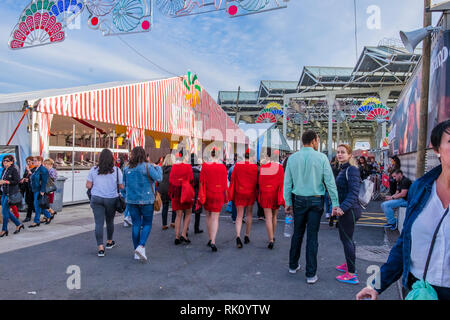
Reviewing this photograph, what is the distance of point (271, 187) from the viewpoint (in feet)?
18.9

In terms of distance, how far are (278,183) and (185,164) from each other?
5.88 ft

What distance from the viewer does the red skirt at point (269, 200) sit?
18.6 ft

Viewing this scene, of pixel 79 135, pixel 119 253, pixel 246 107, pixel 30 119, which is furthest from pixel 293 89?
pixel 119 253

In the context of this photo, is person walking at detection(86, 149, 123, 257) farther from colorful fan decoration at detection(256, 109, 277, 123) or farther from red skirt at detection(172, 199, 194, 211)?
colorful fan decoration at detection(256, 109, 277, 123)

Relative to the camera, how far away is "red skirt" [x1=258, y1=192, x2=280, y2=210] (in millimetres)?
5668

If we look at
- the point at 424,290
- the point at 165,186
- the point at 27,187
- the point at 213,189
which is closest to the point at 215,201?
the point at 213,189

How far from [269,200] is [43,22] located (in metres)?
5.89

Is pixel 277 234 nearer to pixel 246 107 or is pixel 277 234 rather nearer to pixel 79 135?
pixel 79 135

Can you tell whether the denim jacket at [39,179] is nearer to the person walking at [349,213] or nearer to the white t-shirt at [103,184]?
the white t-shirt at [103,184]

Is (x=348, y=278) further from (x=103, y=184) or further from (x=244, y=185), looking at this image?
(x=103, y=184)

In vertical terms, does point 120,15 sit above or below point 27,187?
above

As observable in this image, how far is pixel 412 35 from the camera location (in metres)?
5.44

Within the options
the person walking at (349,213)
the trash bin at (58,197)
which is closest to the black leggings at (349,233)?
the person walking at (349,213)
